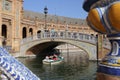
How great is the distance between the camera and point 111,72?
4184mm

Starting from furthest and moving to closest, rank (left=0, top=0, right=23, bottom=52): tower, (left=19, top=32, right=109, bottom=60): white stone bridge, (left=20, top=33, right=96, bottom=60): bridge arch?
(left=0, top=0, right=23, bottom=52): tower → (left=19, top=32, right=109, bottom=60): white stone bridge → (left=20, top=33, right=96, bottom=60): bridge arch

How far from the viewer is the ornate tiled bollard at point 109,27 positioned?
403 cm

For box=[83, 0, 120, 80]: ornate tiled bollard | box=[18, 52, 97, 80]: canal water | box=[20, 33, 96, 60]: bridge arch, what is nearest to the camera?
box=[83, 0, 120, 80]: ornate tiled bollard

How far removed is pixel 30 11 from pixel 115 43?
2165 inches

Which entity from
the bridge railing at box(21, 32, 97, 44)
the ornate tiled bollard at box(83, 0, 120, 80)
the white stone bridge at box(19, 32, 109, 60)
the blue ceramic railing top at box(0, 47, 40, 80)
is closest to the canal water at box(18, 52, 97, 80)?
the white stone bridge at box(19, 32, 109, 60)

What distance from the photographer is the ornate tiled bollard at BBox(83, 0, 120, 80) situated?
4.03 metres

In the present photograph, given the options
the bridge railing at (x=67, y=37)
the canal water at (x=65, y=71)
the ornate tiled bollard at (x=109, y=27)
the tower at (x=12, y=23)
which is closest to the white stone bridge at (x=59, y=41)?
the bridge railing at (x=67, y=37)

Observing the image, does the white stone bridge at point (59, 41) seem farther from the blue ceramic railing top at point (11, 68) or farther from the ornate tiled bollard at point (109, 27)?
the blue ceramic railing top at point (11, 68)

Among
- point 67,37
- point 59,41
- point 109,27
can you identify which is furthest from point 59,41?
point 109,27

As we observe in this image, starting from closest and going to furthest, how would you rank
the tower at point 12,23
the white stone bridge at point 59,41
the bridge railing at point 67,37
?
the white stone bridge at point 59,41 < the bridge railing at point 67,37 < the tower at point 12,23

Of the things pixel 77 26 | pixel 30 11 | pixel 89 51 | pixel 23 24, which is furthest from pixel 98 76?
pixel 77 26

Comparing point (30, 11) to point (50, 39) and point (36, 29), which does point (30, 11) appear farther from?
point (50, 39)

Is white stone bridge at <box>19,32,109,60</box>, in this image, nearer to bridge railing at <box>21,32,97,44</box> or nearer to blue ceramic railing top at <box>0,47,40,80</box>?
bridge railing at <box>21,32,97,44</box>

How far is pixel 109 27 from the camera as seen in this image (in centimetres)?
416
